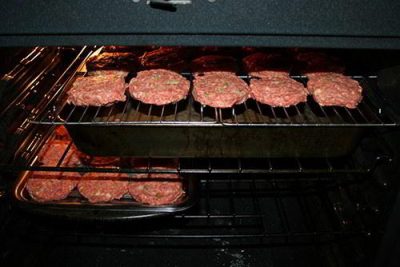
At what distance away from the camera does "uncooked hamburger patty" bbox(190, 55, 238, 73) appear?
83.8 inches

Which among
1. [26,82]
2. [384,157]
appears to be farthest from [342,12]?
[26,82]

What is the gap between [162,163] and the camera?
2285 millimetres

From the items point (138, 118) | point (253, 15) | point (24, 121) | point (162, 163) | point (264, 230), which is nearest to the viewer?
point (253, 15)

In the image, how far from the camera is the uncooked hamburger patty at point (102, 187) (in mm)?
2031

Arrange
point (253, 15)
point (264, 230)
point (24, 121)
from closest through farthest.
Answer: point (253, 15) → point (24, 121) → point (264, 230)

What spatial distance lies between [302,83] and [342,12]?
1.01 metres

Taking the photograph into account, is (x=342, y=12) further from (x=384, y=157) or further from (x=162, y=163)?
(x=162, y=163)

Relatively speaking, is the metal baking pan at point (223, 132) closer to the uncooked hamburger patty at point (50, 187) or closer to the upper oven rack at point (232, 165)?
the upper oven rack at point (232, 165)

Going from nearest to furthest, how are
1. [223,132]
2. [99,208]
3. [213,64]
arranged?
[223,132], [99,208], [213,64]

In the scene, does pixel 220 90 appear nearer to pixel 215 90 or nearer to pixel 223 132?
pixel 215 90

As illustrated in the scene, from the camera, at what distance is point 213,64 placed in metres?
2.18

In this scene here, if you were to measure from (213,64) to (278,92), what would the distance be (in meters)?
0.59

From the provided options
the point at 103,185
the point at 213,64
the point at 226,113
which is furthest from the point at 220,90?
the point at 103,185

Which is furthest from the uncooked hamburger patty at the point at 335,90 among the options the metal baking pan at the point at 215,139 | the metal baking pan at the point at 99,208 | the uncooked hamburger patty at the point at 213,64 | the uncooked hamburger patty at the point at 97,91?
the uncooked hamburger patty at the point at 97,91
